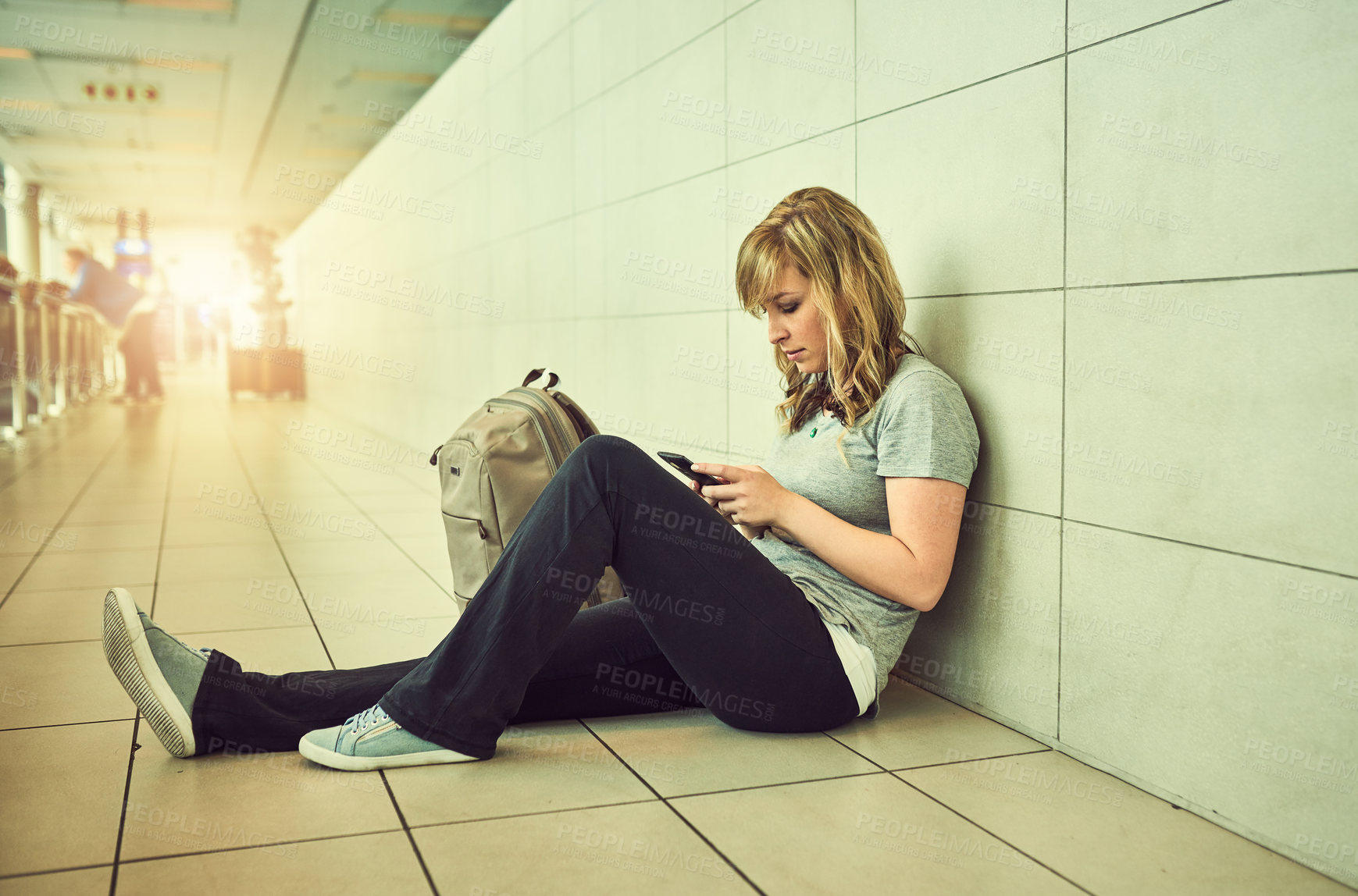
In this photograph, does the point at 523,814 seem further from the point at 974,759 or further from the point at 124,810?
the point at 974,759

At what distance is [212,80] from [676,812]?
8.60m

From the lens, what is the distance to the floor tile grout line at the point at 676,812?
1.22 metres

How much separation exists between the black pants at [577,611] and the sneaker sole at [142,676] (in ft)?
0.10

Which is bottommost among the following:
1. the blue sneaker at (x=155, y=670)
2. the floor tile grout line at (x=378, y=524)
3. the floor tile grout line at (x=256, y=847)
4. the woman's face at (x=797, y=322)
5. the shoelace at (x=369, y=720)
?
the floor tile grout line at (x=256, y=847)

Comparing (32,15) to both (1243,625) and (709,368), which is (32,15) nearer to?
(709,368)

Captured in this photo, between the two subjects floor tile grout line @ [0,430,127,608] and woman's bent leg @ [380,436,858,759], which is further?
floor tile grout line @ [0,430,127,608]

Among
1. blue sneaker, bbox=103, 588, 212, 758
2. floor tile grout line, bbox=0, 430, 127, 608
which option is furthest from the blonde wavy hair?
floor tile grout line, bbox=0, 430, 127, 608

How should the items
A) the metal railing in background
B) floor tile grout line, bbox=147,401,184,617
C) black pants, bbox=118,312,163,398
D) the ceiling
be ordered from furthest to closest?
black pants, bbox=118,312,163,398 → the metal railing in background → the ceiling → floor tile grout line, bbox=147,401,184,617

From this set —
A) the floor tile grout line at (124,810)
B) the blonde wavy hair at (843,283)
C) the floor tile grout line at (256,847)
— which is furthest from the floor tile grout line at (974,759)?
the floor tile grout line at (124,810)

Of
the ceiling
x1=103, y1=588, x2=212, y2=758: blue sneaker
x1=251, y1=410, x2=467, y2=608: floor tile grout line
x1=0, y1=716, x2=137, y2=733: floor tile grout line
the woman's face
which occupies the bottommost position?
x1=0, y1=716, x2=137, y2=733: floor tile grout line

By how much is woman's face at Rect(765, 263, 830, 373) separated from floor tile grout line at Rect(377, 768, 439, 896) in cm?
93

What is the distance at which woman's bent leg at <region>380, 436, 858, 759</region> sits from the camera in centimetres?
145

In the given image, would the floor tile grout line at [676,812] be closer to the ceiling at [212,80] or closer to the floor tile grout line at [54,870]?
the floor tile grout line at [54,870]

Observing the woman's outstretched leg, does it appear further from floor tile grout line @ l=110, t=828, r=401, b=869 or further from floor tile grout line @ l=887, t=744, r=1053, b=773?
floor tile grout line @ l=887, t=744, r=1053, b=773
